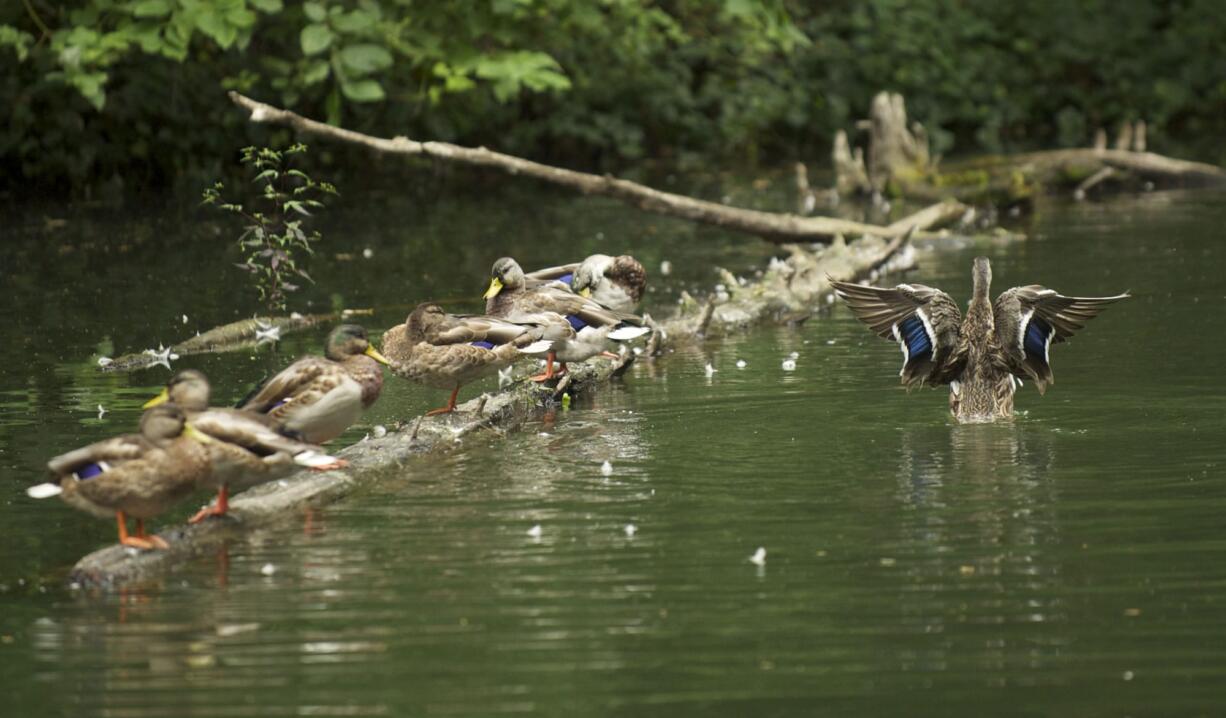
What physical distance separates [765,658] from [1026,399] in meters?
5.47

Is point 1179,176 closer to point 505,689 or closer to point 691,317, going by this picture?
point 691,317

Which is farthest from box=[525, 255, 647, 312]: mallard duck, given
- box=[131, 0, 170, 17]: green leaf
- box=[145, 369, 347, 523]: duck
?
box=[131, 0, 170, 17]: green leaf

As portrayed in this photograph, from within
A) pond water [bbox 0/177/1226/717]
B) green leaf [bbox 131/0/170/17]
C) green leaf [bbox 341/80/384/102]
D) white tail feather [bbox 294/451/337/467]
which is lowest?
pond water [bbox 0/177/1226/717]

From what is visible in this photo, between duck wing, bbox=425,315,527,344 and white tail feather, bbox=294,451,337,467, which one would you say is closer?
white tail feather, bbox=294,451,337,467

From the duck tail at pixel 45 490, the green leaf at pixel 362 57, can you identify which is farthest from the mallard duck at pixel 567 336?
the green leaf at pixel 362 57

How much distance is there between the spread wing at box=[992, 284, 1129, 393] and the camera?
1088 cm

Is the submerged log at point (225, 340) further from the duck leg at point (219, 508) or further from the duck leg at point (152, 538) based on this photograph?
the duck leg at point (152, 538)

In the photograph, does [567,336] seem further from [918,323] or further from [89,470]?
[89,470]

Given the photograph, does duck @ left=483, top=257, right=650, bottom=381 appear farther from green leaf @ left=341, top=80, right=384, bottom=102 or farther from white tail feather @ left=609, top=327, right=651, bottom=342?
green leaf @ left=341, top=80, right=384, bottom=102

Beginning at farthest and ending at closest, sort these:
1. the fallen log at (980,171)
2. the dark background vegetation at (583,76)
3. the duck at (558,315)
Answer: the fallen log at (980,171)
the dark background vegetation at (583,76)
the duck at (558,315)

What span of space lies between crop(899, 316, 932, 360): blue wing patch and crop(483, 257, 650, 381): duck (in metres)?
1.74

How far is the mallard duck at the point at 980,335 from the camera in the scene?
10.9m

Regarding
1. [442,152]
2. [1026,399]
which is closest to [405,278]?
[442,152]

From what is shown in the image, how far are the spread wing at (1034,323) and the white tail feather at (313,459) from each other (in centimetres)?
441
